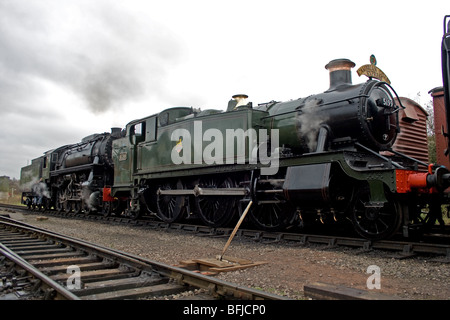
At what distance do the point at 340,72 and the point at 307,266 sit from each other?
173 inches

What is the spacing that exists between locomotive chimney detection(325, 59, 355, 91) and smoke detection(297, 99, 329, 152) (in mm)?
583

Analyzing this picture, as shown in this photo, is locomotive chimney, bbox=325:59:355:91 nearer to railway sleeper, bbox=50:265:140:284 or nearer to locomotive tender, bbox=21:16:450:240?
locomotive tender, bbox=21:16:450:240

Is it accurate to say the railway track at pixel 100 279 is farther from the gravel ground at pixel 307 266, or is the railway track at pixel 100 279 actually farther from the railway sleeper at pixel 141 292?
the gravel ground at pixel 307 266

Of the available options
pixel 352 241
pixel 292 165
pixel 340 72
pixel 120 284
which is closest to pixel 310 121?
pixel 292 165

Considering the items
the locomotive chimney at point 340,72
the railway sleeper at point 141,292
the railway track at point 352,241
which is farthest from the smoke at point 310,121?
the railway sleeper at point 141,292

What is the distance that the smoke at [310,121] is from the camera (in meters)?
7.45

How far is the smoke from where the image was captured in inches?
293

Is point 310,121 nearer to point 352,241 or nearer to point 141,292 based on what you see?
point 352,241

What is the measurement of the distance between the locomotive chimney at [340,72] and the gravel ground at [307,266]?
3.48 metres

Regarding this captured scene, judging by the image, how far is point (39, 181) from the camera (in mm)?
20875

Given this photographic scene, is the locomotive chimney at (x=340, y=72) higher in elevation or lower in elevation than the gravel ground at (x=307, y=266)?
higher

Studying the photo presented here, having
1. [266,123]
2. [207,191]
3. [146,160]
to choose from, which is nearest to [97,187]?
[146,160]

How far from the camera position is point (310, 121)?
7.59m
